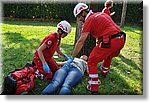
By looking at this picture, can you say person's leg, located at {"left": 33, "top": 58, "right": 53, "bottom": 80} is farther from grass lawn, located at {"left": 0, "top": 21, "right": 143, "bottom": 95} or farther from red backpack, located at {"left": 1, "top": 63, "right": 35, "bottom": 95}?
red backpack, located at {"left": 1, "top": 63, "right": 35, "bottom": 95}

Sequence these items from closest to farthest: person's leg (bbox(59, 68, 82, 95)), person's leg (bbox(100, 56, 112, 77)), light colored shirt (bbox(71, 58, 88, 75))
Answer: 1. person's leg (bbox(59, 68, 82, 95))
2. light colored shirt (bbox(71, 58, 88, 75))
3. person's leg (bbox(100, 56, 112, 77))

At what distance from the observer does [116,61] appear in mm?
4129

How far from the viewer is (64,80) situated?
308cm

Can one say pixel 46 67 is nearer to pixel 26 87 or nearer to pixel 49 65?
pixel 49 65

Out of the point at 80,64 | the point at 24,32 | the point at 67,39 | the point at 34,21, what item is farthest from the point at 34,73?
the point at 34,21

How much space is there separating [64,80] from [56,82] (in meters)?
0.11

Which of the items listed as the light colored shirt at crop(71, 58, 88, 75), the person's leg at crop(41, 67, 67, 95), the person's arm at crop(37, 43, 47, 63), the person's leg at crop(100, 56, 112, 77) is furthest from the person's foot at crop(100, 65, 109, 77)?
the person's arm at crop(37, 43, 47, 63)

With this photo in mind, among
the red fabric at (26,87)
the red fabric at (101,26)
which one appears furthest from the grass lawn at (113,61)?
the red fabric at (101,26)

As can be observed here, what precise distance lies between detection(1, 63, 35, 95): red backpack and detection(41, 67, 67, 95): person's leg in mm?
200

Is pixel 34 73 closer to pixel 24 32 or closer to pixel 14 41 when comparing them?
pixel 14 41

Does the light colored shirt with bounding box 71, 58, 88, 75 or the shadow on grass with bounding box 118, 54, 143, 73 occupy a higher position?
the light colored shirt with bounding box 71, 58, 88, 75

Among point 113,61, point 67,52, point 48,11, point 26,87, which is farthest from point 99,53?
point 48,11

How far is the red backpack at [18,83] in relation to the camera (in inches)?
109

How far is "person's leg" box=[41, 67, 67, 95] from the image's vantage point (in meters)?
2.93
